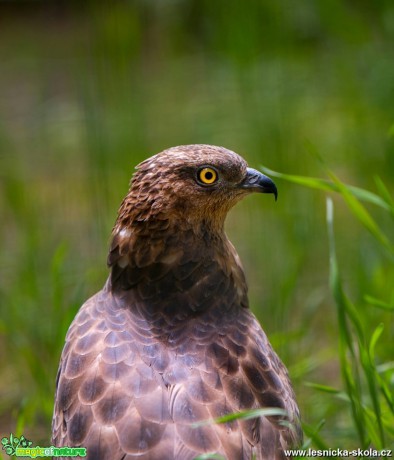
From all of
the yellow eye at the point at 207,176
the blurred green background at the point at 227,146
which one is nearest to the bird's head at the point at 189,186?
the yellow eye at the point at 207,176

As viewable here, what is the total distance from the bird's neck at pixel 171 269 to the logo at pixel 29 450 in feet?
2.08

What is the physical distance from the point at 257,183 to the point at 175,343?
0.69m

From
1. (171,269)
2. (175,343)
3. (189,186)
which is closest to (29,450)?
(175,343)

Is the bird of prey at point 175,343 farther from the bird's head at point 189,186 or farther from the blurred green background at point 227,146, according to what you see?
the blurred green background at point 227,146

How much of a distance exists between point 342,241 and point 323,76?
230 cm

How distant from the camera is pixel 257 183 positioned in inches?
147

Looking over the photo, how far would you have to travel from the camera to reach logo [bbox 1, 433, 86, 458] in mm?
3244

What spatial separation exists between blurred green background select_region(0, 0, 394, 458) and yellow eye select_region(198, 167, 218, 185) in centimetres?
45

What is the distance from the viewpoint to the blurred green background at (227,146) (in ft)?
16.0

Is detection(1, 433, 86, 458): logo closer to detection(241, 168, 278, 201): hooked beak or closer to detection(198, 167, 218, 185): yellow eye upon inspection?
detection(198, 167, 218, 185): yellow eye

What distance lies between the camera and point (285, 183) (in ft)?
19.7

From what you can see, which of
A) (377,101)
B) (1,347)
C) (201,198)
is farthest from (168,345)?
(377,101)

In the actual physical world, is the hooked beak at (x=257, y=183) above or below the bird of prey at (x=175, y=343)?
above

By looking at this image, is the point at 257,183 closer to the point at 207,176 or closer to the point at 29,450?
the point at 207,176
